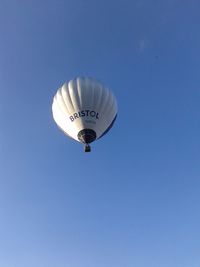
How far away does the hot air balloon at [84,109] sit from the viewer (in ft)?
Answer: 99.8

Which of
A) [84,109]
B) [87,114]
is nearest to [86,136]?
[87,114]

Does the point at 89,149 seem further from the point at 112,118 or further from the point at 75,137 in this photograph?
the point at 112,118

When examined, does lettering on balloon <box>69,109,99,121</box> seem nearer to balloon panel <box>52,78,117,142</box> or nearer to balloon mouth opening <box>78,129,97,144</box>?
balloon panel <box>52,78,117,142</box>

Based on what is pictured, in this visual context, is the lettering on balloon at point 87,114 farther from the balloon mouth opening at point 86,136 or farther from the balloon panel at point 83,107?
the balloon mouth opening at point 86,136

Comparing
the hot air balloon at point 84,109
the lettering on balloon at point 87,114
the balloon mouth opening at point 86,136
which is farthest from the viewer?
the lettering on balloon at point 87,114

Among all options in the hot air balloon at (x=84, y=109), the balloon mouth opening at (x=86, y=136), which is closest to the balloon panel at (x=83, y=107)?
the hot air balloon at (x=84, y=109)

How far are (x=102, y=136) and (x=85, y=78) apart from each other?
4.67 m

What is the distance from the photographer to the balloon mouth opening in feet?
99.1

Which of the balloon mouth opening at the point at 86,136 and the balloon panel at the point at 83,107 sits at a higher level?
the balloon panel at the point at 83,107

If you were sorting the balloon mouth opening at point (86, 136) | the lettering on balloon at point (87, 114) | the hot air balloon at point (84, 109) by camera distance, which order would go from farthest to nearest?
the lettering on balloon at point (87, 114) → the hot air balloon at point (84, 109) → the balloon mouth opening at point (86, 136)

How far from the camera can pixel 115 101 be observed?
3278cm

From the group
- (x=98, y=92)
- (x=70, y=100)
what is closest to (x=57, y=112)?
(x=70, y=100)

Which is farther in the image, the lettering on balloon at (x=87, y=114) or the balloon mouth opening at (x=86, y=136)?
the lettering on balloon at (x=87, y=114)

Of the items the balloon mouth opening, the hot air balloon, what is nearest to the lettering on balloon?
the hot air balloon
